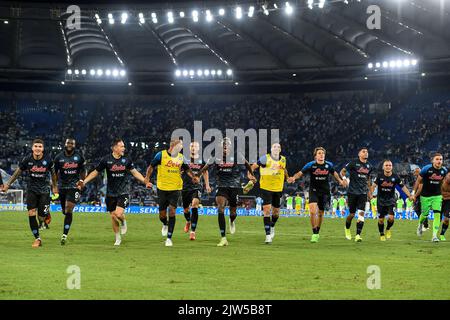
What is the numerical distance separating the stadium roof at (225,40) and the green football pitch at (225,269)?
42.6 metres

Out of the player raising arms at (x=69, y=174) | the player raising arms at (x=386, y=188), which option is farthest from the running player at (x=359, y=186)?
the player raising arms at (x=69, y=174)

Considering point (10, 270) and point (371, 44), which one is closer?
point (10, 270)

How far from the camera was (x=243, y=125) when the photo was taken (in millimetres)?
66062

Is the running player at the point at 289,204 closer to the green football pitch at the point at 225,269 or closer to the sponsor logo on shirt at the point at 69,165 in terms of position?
the green football pitch at the point at 225,269

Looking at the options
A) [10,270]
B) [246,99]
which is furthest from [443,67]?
[10,270]

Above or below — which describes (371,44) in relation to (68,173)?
above

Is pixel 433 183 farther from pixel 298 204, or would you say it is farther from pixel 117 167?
pixel 298 204

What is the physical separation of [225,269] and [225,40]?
177 feet

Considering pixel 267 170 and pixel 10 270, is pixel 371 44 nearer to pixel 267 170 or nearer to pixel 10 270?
pixel 267 170

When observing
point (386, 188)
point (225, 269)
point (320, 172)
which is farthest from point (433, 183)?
point (225, 269)

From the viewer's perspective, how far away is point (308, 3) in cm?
5628

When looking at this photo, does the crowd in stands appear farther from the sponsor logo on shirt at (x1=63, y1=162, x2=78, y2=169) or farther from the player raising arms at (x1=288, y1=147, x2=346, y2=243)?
the sponsor logo on shirt at (x1=63, y1=162, x2=78, y2=169)

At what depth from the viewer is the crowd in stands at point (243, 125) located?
A: 60.3 metres
